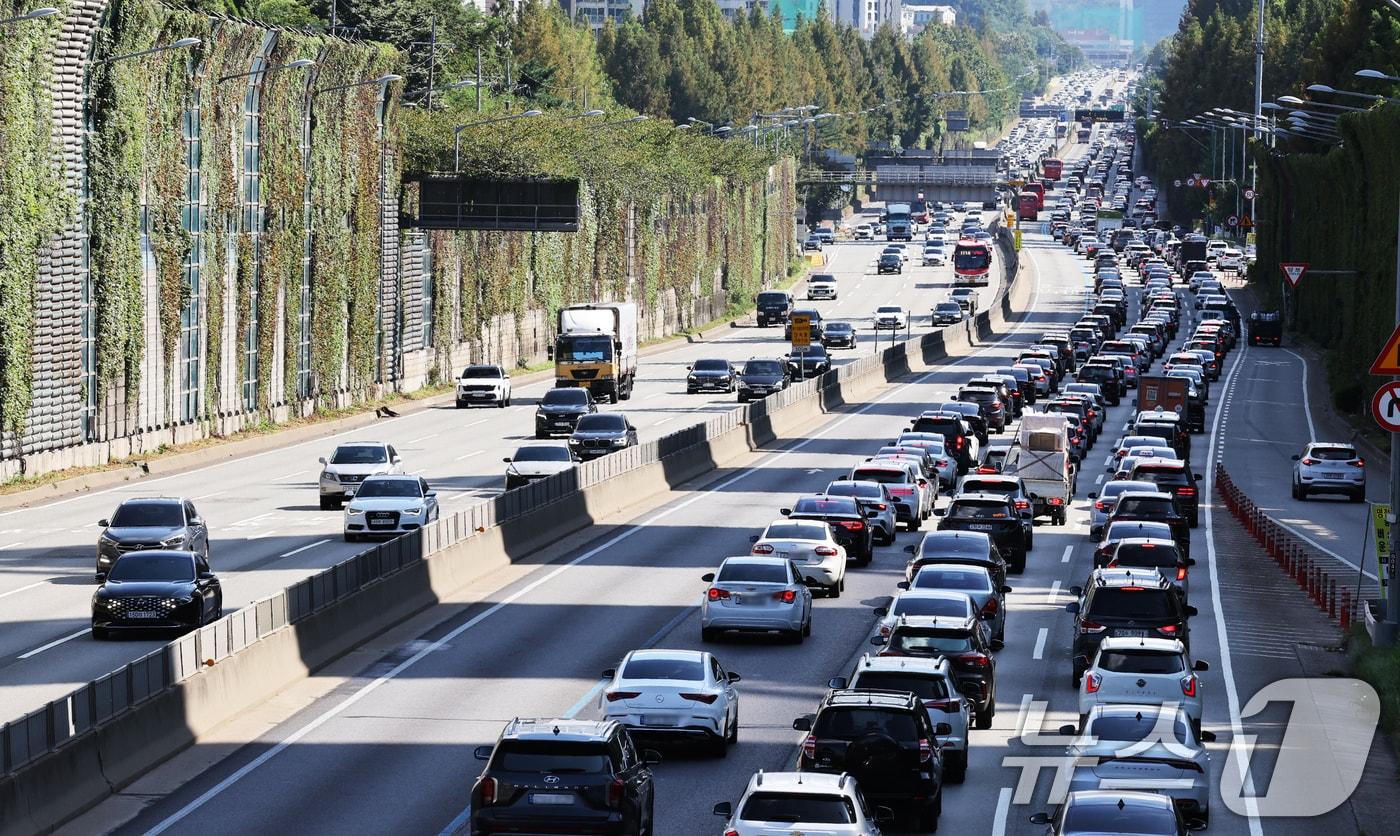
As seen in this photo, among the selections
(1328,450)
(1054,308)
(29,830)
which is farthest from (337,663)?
(1054,308)

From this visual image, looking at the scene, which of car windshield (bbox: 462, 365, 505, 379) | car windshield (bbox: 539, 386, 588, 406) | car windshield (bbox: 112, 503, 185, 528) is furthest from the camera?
car windshield (bbox: 462, 365, 505, 379)

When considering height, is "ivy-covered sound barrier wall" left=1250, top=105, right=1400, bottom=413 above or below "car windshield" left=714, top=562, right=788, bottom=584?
above

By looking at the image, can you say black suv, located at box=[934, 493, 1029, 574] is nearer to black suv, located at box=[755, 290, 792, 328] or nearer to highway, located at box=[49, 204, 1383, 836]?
highway, located at box=[49, 204, 1383, 836]

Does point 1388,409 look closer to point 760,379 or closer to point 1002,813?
point 1002,813

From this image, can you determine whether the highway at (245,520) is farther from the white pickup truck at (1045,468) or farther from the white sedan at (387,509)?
the white pickup truck at (1045,468)

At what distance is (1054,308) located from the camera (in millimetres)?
147875

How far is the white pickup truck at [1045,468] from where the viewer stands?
2153 inches

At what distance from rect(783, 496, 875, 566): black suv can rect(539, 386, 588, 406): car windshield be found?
80.8 feet

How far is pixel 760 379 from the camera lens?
286 feet

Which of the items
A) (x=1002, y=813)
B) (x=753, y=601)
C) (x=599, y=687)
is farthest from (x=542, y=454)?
(x=1002, y=813)

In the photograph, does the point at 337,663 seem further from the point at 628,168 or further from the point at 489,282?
the point at 628,168

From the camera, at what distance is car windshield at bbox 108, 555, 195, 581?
114 ft

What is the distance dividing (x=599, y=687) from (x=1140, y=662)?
762 cm

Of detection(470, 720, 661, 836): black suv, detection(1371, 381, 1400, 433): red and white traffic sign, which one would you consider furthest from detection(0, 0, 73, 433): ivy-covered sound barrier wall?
detection(470, 720, 661, 836): black suv
